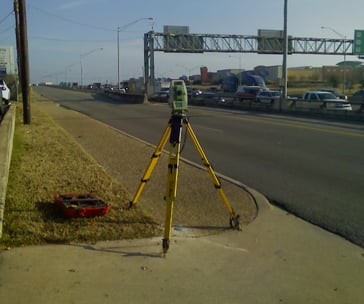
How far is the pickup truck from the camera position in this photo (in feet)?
99.1

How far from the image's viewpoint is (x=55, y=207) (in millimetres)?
6785

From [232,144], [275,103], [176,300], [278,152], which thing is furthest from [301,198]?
[275,103]

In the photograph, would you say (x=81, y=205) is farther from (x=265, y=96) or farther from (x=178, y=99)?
(x=265, y=96)

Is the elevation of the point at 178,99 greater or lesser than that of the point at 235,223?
greater

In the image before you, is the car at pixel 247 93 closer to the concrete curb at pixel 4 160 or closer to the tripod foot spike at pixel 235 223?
the concrete curb at pixel 4 160

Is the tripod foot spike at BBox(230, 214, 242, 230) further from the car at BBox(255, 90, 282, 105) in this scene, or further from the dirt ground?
the car at BBox(255, 90, 282, 105)

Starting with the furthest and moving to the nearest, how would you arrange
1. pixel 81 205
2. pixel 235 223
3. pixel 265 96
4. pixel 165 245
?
pixel 265 96, pixel 81 205, pixel 235 223, pixel 165 245

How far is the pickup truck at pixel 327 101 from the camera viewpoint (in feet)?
99.1

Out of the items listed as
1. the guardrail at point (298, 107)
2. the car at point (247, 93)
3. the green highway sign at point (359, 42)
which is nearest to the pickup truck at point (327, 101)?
the guardrail at point (298, 107)

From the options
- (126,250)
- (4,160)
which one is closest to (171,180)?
(126,250)

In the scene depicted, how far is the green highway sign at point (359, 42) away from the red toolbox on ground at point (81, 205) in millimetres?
39653

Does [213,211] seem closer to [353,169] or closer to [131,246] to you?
[131,246]

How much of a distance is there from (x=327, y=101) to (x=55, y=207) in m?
26.3

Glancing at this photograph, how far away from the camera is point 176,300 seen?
4293 millimetres
